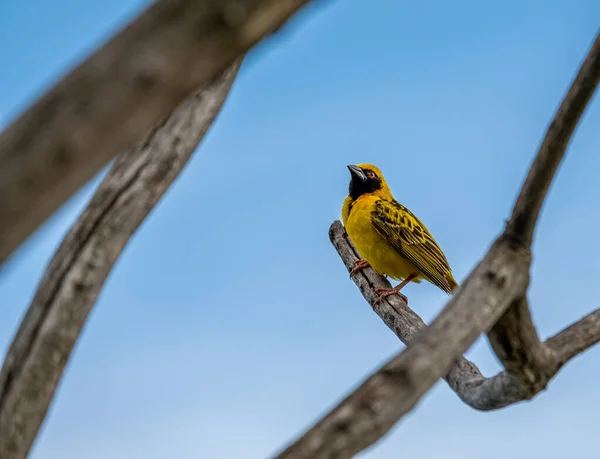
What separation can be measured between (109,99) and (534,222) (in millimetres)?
2068

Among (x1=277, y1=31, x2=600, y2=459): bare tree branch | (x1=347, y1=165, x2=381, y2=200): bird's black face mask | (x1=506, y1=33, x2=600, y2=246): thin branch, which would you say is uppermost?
(x1=347, y1=165, x2=381, y2=200): bird's black face mask

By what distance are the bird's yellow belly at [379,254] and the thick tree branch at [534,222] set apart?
4147 millimetres

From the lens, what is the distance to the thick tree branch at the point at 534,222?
299 centimetres

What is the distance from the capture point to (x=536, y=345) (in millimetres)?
3285

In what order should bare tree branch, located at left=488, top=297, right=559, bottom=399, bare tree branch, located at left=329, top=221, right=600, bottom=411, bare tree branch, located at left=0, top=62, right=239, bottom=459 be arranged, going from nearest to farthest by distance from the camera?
bare tree branch, located at left=0, top=62, right=239, bottom=459 < bare tree branch, located at left=488, top=297, right=559, bottom=399 < bare tree branch, located at left=329, top=221, right=600, bottom=411

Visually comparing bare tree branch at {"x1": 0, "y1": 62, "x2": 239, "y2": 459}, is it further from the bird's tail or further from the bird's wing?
the bird's tail

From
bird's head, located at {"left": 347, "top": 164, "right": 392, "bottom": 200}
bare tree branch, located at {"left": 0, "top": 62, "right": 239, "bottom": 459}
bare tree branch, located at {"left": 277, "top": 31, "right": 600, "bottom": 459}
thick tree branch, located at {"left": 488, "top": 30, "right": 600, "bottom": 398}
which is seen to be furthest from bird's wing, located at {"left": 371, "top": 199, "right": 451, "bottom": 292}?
bare tree branch, located at {"left": 0, "top": 62, "right": 239, "bottom": 459}

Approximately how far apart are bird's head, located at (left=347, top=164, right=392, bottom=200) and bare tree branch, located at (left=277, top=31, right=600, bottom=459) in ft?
18.2

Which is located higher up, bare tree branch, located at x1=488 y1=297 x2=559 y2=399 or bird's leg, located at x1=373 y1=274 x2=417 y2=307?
bird's leg, located at x1=373 y1=274 x2=417 y2=307

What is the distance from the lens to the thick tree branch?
299cm

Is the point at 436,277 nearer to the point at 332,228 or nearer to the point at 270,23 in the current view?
the point at 332,228

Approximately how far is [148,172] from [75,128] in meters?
1.32

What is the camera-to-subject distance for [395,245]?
750 centimetres

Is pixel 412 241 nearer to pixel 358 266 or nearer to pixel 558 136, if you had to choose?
pixel 358 266
